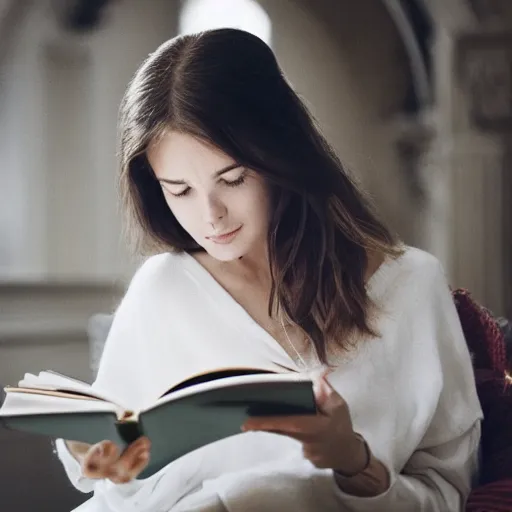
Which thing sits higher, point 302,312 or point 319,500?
point 302,312

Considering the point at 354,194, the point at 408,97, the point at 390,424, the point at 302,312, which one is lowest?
the point at 390,424

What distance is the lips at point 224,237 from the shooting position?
4.13 feet

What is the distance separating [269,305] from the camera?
1.28m

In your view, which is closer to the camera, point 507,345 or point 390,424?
point 390,424

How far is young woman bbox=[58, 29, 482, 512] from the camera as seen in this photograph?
1223mm

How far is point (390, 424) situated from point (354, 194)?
365 millimetres

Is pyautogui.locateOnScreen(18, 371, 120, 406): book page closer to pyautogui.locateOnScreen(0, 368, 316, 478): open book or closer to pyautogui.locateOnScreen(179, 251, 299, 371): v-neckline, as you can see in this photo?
pyautogui.locateOnScreen(0, 368, 316, 478): open book

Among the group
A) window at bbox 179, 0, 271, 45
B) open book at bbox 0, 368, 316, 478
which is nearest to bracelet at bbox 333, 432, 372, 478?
open book at bbox 0, 368, 316, 478

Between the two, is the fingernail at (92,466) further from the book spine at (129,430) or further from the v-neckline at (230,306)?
the v-neckline at (230,306)

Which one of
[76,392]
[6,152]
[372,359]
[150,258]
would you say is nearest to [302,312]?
[372,359]

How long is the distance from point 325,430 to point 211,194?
387mm

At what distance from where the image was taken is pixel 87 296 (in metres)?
1.30

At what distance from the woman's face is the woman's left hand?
25cm

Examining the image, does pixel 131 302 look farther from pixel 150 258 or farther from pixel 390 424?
pixel 390 424
